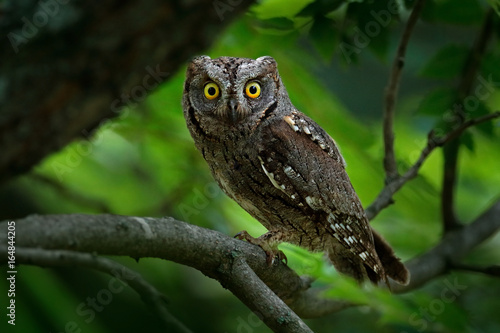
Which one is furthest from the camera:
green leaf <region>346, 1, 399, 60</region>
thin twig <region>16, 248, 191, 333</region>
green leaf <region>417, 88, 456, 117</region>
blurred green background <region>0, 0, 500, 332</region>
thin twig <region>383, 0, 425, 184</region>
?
green leaf <region>417, 88, 456, 117</region>

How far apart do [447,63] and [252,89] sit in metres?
1.15

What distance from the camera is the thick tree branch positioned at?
1.18 meters

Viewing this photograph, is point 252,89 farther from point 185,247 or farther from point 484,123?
point 484,123

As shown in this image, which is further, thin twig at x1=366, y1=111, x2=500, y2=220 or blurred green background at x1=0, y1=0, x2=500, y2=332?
thin twig at x1=366, y1=111, x2=500, y2=220

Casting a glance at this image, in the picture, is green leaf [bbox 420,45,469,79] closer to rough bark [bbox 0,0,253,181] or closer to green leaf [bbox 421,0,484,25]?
green leaf [bbox 421,0,484,25]

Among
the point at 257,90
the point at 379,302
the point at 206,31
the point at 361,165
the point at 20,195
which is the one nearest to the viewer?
the point at 206,31

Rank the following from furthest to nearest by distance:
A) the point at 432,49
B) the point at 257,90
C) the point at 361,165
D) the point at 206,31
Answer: the point at 432,49, the point at 361,165, the point at 257,90, the point at 206,31

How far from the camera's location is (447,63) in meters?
2.86

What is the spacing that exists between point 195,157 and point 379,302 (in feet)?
4.76

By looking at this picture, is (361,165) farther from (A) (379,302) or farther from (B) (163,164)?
(A) (379,302)

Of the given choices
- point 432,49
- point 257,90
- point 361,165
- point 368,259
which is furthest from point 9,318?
point 432,49

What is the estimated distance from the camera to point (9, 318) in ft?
5.16

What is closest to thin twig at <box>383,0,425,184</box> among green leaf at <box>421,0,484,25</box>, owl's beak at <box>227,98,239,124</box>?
green leaf at <box>421,0,484,25</box>

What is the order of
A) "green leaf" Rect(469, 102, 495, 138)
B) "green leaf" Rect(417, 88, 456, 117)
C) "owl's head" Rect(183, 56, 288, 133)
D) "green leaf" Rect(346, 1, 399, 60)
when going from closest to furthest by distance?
"owl's head" Rect(183, 56, 288, 133), "green leaf" Rect(346, 1, 399, 60), "green leaf" Rect(469, 102, 495, 138), "green leaf" Rect(417, 88, 456, 117)
